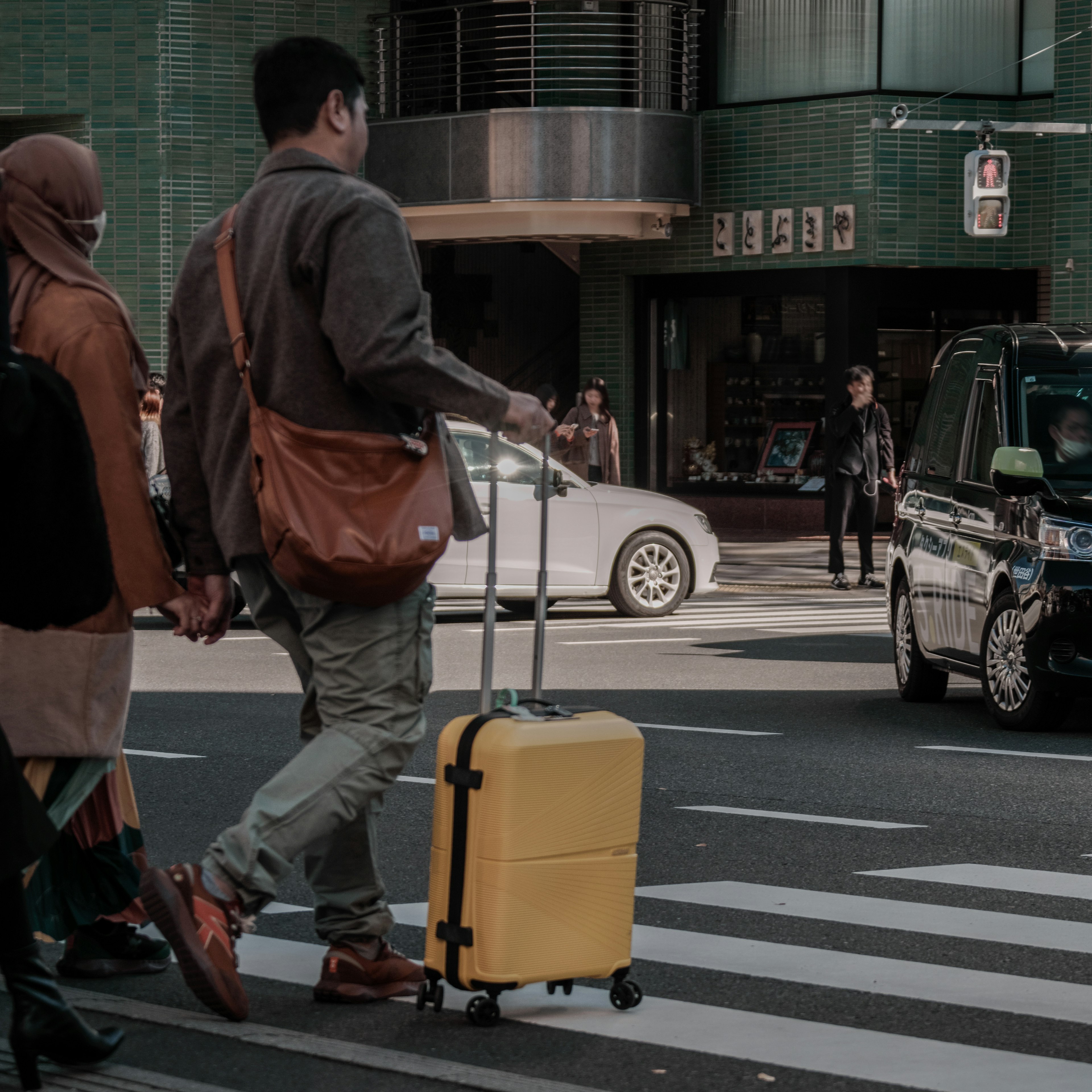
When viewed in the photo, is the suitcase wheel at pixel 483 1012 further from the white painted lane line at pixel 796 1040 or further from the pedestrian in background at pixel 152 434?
the pedestrian in background at pixel 152 434

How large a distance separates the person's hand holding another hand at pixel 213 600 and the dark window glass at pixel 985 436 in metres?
6.21

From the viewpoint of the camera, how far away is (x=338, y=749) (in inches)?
172

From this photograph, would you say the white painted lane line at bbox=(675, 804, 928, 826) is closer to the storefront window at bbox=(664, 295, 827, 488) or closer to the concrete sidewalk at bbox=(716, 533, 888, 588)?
the concrete sidewalk at bbox=(716, 533, 888, 588)

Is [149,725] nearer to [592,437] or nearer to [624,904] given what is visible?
[624,904]

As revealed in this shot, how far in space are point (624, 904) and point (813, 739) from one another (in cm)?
516

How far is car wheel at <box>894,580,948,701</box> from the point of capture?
1098cm

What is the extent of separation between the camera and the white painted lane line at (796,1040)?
163 inches

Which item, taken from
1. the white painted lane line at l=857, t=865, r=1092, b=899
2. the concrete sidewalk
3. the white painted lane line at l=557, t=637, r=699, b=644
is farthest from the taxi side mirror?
the concrete sidewalk

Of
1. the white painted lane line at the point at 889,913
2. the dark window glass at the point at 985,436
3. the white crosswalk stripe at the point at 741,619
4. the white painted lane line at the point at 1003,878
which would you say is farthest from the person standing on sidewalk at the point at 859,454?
the white painted lane line at the point at 889,913

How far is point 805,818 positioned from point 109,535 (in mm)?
3525

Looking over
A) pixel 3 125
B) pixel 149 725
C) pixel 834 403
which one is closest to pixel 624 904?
pixel 149 725

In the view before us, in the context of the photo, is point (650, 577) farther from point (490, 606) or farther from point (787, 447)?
point (490, 606)

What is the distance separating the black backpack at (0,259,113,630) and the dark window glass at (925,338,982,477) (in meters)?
Answer: 7.10

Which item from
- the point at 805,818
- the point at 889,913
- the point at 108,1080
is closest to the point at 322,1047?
the point at 108,1080
